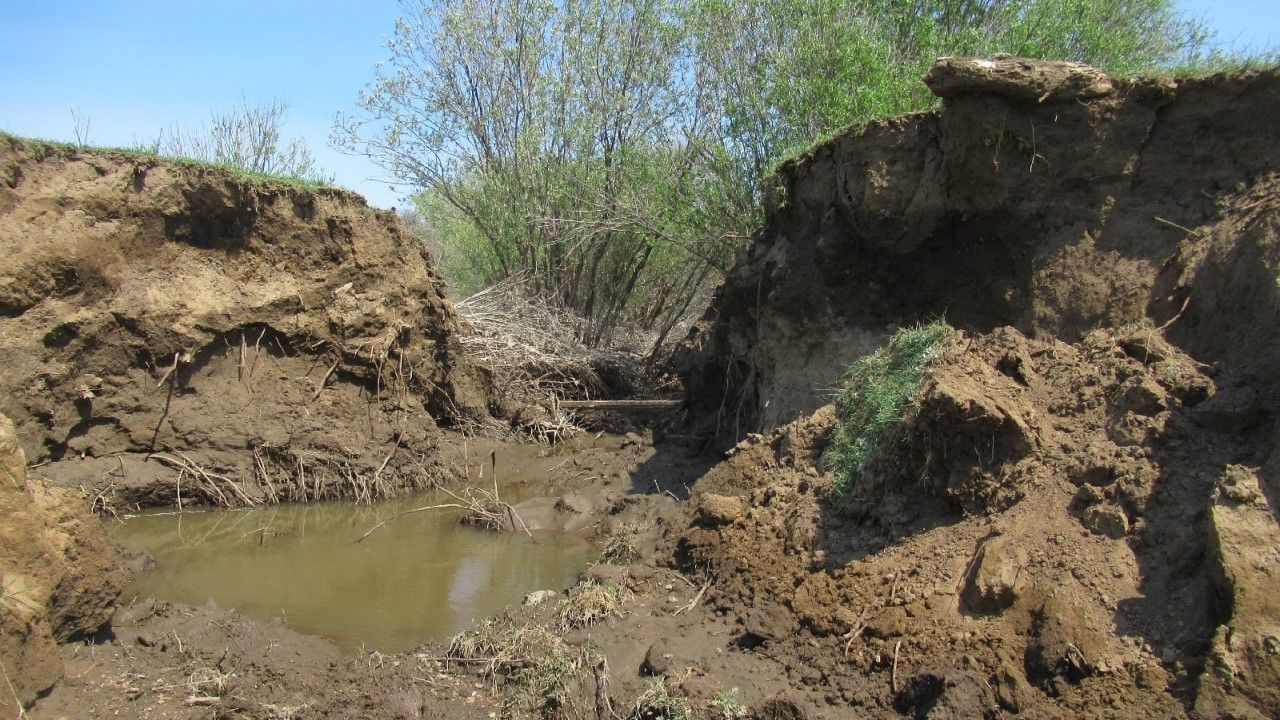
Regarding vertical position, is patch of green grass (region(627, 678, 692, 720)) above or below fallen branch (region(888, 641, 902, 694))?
below

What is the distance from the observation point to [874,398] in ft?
21.0

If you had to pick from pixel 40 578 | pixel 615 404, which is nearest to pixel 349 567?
pixel 40 578

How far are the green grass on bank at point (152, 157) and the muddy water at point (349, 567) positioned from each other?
3530 millimetres

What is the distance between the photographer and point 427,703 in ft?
17.0

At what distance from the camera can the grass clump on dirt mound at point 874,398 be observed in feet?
19.9

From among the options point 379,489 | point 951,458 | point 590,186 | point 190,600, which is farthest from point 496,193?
point 951,458

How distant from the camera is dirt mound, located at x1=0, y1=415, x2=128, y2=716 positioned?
443cm

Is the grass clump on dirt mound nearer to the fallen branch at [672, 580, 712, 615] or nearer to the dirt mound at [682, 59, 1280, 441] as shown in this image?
the dirt mound at [682, 59, 1280, 441]

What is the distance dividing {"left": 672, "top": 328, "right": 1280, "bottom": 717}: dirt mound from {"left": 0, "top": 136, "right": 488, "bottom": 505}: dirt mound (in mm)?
5215

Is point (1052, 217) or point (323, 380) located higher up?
point (1052, 217)

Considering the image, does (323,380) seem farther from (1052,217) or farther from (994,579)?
(994,579)

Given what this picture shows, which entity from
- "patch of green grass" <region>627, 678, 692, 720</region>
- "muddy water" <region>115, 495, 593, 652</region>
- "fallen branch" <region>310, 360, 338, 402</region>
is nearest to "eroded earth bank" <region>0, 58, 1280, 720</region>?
"patch of green grass" <region>627, 678, 692, 720</region>

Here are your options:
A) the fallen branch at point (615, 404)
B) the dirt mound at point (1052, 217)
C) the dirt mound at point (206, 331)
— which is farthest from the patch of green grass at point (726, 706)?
the fallen branch at point (615, 404)

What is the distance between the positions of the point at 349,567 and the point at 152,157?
4.63 meters
